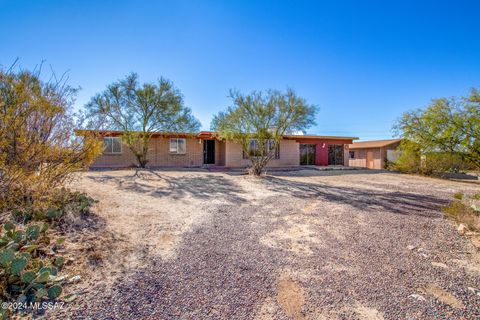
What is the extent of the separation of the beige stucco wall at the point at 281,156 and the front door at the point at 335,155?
144 inches

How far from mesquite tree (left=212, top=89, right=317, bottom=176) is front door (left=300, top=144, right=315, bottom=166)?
28.4ft

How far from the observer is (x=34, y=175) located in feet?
11.8

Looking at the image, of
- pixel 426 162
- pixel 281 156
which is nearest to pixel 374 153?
pixel 426 162

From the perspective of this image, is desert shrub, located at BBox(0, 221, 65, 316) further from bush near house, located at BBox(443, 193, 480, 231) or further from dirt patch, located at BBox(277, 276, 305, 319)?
bush near house, located at BBox(443, 193, 480, 231)

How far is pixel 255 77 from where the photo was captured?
11984mm

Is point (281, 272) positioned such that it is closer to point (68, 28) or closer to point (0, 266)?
point (0, 266)

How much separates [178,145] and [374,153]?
734 inches

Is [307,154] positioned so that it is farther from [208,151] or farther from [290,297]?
[290,297]

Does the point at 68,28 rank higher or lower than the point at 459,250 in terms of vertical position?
higher

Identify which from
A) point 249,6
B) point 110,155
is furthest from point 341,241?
point 110,155

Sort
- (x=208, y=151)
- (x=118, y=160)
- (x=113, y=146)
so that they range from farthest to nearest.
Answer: (x=208, y=151) < (x=118, y=160) < (x=113, y=146)

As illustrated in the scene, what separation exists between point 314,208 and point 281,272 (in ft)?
11.1

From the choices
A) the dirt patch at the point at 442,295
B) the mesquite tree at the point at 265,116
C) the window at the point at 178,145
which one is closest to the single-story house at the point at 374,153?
the mesquite tree at the point at 265,116

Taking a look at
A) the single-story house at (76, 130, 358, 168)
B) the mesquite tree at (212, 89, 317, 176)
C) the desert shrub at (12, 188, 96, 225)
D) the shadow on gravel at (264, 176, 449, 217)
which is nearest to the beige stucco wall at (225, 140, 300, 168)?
the single-story house at (76, 130, 358, 168)
